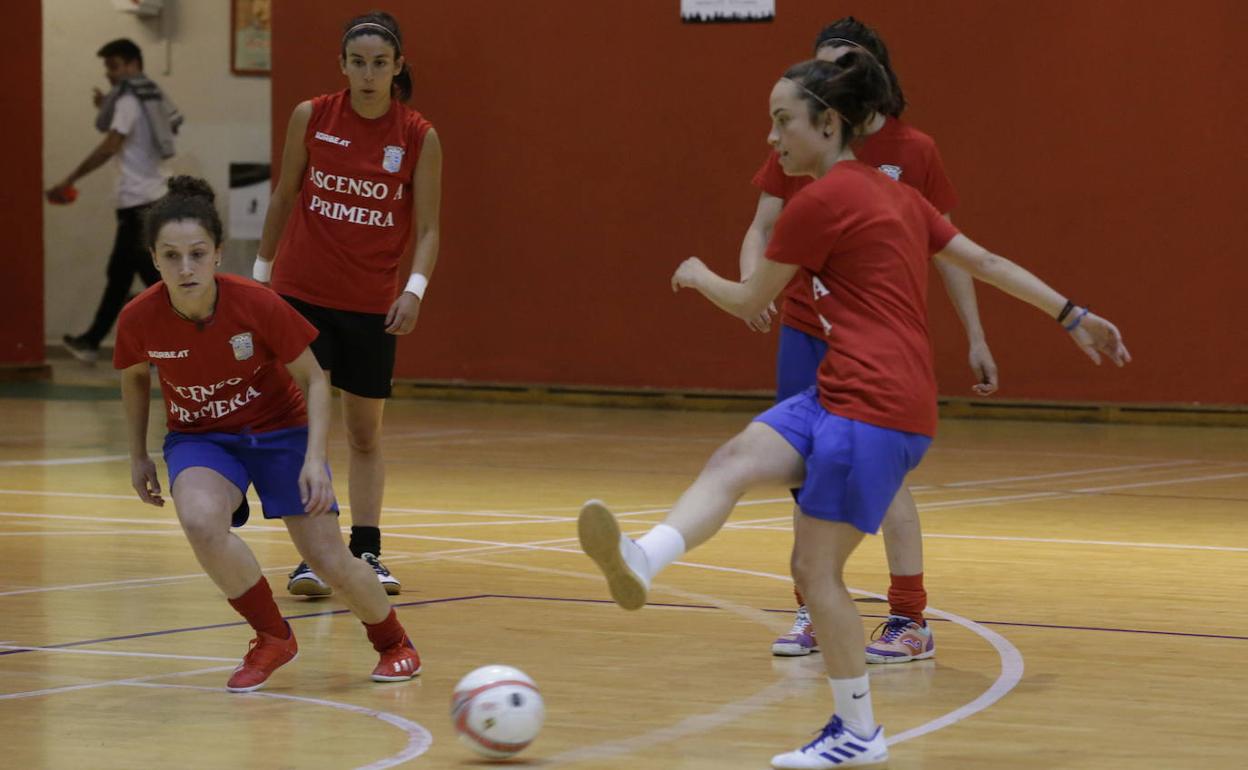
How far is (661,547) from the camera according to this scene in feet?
11.9

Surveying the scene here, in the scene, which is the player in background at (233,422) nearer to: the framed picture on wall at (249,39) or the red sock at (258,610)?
the red sock at (258,610)

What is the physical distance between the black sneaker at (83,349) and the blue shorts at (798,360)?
1113 cm

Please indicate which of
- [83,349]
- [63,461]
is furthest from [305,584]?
[83,349]

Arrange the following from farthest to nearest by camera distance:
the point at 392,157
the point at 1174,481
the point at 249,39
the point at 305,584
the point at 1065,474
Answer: the point at 249,39 < the point at 1065,474 < the point at 1174,481 < the point at 392,157 < the point at 305,584

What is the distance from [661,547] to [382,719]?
0.80 m

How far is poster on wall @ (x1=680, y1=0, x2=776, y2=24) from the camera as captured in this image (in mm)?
12242

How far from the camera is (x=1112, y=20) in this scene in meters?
11.5

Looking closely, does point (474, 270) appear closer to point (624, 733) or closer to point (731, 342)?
point (731, 342)

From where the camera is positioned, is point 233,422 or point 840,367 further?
point 233,422

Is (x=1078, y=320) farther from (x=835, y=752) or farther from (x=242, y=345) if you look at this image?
(x=242, y=345)

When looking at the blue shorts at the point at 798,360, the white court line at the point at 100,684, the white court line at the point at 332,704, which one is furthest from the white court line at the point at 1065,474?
the white court line at the point at 332,704

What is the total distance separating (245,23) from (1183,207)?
7.63 m

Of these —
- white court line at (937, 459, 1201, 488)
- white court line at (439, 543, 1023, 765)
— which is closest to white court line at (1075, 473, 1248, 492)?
white court line at (937, 459, 1201, 488)

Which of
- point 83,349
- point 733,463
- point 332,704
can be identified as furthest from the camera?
A: point 83,349
